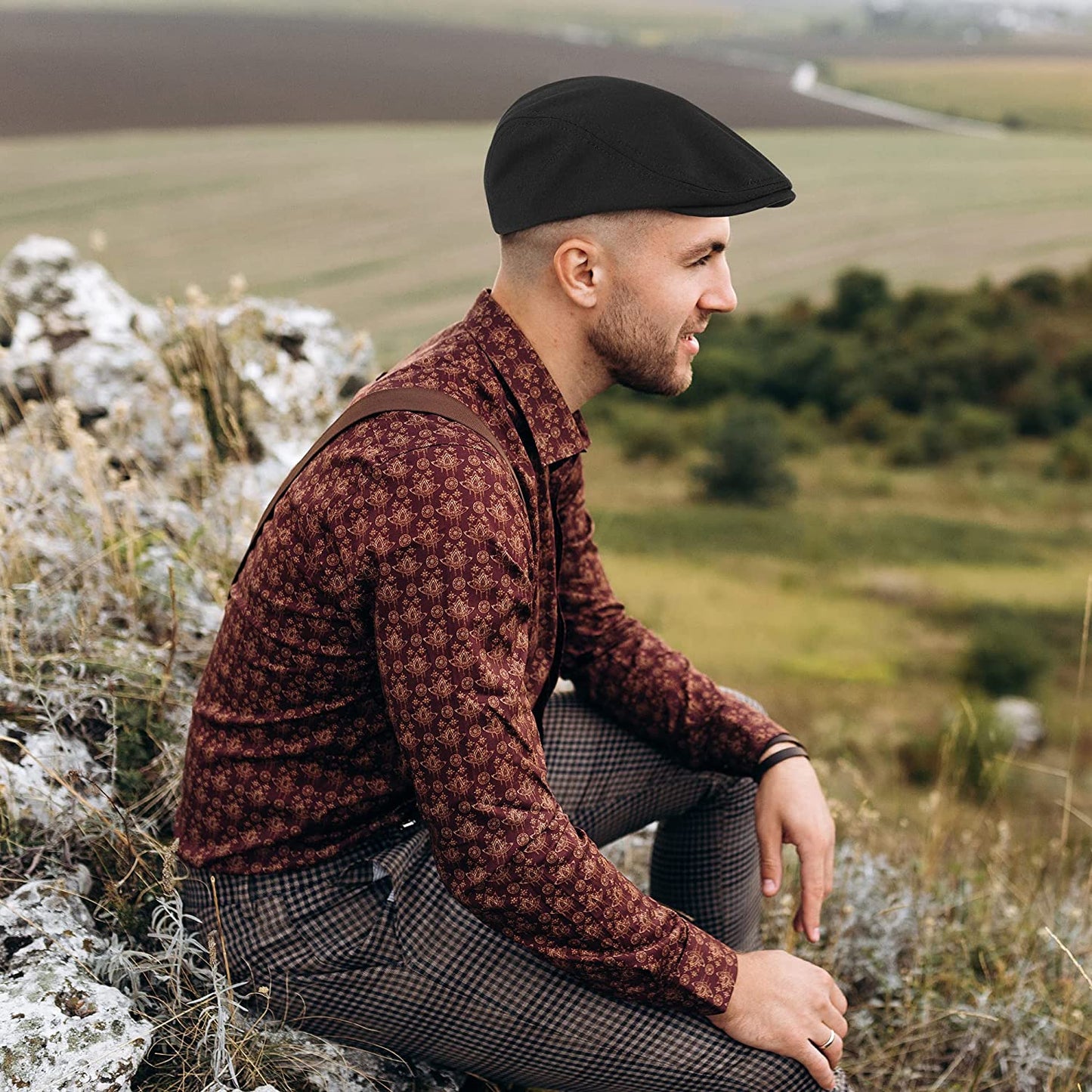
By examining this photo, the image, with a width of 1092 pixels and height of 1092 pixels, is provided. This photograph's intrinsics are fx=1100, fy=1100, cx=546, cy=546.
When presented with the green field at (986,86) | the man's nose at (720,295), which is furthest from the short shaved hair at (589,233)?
the green field at (986,86)

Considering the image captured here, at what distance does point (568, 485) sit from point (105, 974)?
3.43 feet

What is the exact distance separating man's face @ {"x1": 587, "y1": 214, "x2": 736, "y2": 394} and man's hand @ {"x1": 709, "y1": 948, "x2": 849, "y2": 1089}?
79cm

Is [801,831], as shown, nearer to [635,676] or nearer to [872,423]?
[635,676]

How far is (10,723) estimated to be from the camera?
1921 mm

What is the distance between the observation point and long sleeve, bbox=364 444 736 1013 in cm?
125

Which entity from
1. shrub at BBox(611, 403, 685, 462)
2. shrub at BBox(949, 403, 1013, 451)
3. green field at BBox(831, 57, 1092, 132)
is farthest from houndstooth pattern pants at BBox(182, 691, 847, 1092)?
green field at BBox(831, 57, 1092, 132)

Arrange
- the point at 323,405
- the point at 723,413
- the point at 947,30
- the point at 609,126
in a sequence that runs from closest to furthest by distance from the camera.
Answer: the point at 609,126, the point at 323,405, the point at 723,413, the point at 947,30

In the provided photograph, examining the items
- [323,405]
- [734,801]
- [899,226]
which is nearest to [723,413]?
[899,226]

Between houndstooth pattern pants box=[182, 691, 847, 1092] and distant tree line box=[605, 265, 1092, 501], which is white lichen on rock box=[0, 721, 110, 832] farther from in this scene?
distant tree line box=[605, 265, 1092, 501]

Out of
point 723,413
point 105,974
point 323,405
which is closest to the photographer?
point 105,974

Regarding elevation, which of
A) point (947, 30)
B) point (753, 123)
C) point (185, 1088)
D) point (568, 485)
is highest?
point (947, 30)

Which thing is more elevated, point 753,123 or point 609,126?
Result: point 753,123

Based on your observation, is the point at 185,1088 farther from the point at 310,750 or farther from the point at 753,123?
the point at 753,123

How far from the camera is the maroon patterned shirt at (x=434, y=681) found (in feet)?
4.14
